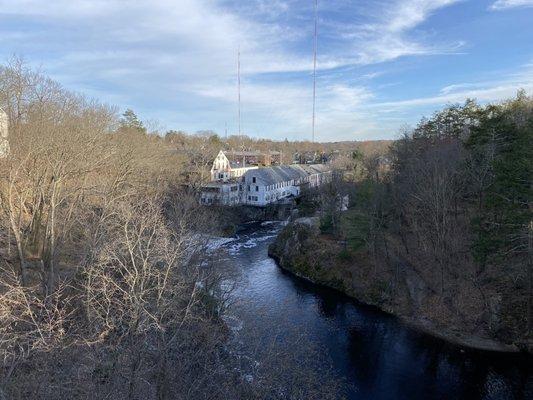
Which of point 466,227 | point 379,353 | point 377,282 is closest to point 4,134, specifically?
point 379,353

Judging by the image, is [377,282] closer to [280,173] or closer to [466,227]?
[466,227]

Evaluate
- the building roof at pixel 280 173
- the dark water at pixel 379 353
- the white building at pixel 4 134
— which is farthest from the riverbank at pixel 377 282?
the white building at pixel 4 134

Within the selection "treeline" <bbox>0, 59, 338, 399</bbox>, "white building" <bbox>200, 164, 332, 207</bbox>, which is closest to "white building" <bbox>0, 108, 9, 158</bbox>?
"treeline" <bbox>0, 59, 338, 399</bbox>

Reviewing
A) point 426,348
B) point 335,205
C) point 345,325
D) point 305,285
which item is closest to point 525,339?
point 426,348

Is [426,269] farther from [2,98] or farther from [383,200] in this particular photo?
[2,98]

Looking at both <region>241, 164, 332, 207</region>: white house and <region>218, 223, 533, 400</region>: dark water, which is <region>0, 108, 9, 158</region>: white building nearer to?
<region>218, 223, 533, 400</region>: dark water

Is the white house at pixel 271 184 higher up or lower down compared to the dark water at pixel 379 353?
higher up

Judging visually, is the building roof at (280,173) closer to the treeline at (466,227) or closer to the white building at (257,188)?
the white building at (257,188)
